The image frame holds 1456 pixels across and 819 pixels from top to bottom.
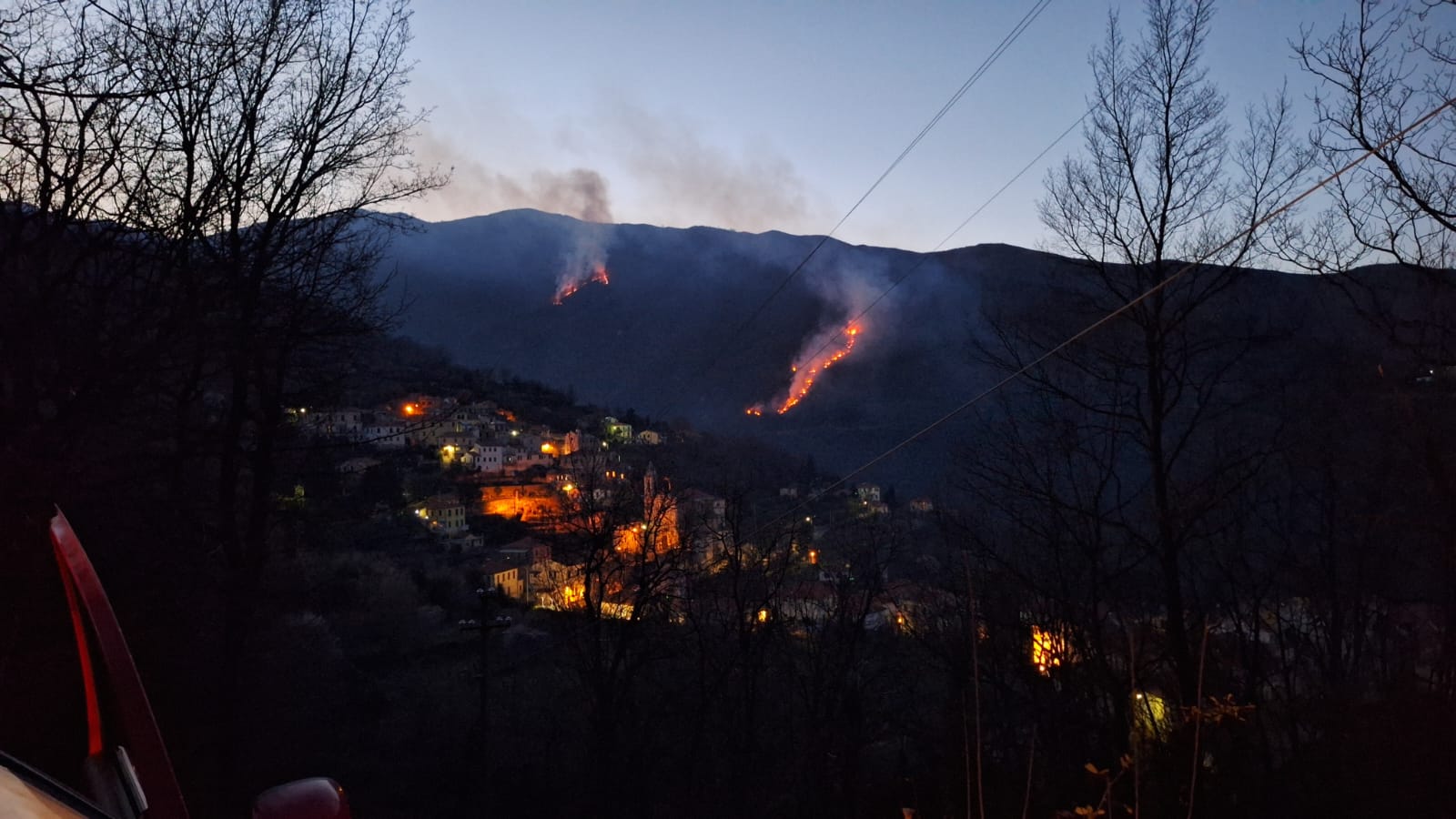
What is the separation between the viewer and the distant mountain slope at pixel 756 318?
10297 mm

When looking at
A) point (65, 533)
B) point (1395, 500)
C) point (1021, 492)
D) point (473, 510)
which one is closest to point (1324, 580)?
point (1395, 500)

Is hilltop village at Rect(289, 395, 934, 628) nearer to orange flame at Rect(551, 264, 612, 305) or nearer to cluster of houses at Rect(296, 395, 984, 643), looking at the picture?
cluster of houses at Rect(296, 395, 984, 643)

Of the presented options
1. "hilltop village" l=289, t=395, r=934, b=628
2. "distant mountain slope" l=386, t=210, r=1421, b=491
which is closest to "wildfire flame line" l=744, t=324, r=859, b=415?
"distant mountain slope" l=386, t=210, r=1421, b=491

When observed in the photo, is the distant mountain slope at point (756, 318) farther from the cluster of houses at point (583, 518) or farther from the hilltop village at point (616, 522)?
the cluster of houses at point (583, 518)

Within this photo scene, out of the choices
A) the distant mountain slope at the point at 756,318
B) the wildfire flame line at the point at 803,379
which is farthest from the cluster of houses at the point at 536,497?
the wildfire flame line at the point at 803,379

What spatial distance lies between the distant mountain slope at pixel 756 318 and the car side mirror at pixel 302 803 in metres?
8.82

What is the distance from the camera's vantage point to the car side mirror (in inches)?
66.1

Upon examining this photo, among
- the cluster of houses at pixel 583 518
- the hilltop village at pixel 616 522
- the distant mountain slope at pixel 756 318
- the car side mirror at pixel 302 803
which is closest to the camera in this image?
the car side mirror at pixel 302 803

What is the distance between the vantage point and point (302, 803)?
173cm

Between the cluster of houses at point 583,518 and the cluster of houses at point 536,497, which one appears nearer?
the cluster of houses at point 536,497

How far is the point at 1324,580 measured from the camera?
49.0 feet

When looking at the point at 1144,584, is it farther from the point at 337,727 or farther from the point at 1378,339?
the point at 337,727

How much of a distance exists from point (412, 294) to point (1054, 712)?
432 inches

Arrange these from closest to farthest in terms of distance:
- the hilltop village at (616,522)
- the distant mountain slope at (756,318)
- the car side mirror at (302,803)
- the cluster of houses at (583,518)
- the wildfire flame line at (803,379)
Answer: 1. the car side mirror at (302,803)
2. the distant mountain slope at (756,318)
3. the hilltop village at (616,522)
4. the cluster of houses at (583,518)
5. the wildfire flame line at (803,379)
